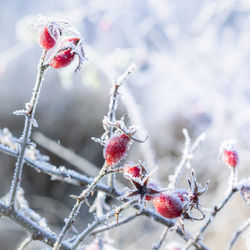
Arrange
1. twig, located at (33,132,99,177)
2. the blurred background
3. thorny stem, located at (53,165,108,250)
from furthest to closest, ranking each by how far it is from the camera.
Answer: the blurred background < twig, located at (33,132,99,177) < thorny stem, located at (53,165,108,250)

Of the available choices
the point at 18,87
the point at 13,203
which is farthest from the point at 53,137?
the point at 13,203

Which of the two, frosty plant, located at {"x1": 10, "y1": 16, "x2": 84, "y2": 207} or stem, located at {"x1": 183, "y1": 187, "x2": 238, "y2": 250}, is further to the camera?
stem, located at {"x1": 183, "y1": 187, "x2": 238, "y2": 250}

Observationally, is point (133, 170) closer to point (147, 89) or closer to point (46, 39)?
point (46, 39)

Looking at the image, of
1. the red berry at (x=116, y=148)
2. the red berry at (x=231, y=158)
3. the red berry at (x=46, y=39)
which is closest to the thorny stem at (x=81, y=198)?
the red berry at (x=116, y=148)

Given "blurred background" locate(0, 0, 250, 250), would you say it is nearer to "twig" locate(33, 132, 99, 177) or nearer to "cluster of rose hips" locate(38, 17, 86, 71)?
"twig" locate(33, 132, 99, 177)

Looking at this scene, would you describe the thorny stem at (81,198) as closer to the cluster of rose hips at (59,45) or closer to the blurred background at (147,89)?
the cluster of rose hips at (59,45)

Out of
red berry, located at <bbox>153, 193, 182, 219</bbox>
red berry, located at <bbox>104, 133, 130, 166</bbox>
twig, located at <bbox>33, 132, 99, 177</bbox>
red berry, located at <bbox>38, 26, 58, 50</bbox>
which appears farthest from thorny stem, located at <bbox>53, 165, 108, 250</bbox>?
twig, located at <bbox>33, 132, 99, 177</bbox>

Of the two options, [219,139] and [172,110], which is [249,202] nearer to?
[219,139]
